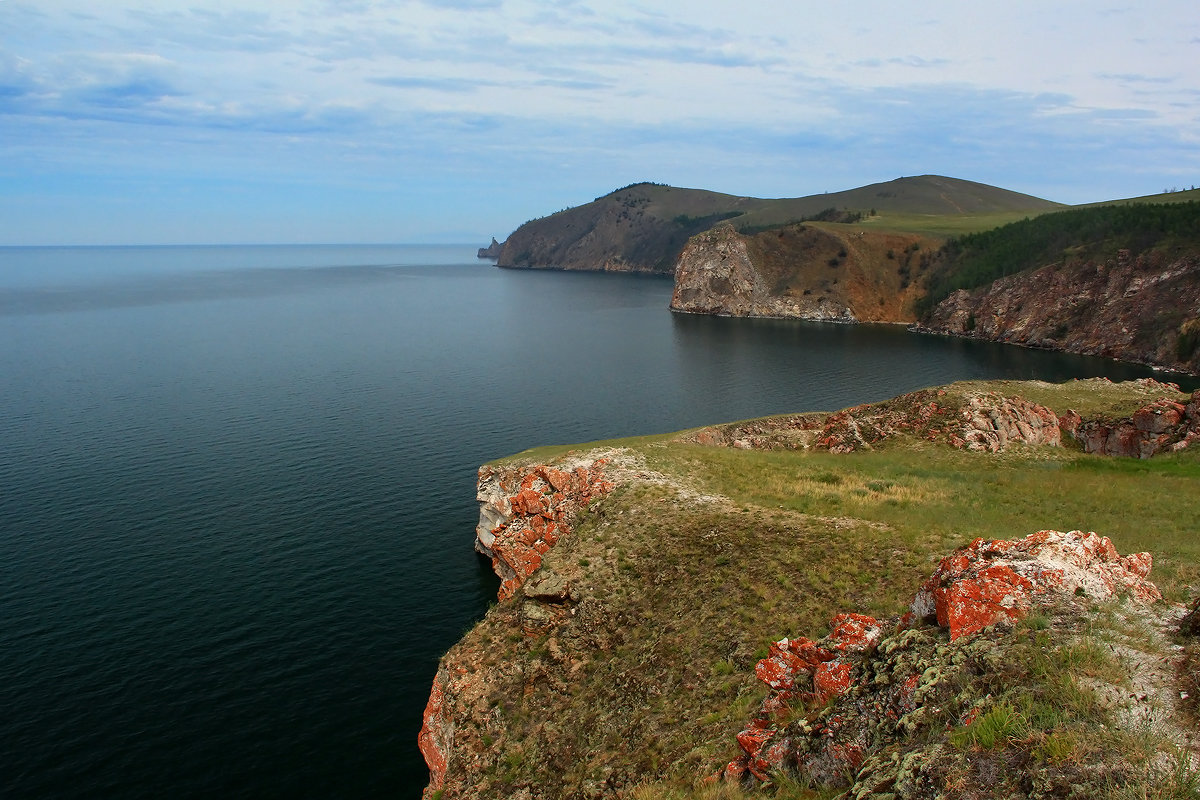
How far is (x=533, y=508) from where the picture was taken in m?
39.5

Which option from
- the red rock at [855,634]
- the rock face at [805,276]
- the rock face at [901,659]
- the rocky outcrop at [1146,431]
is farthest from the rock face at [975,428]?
the rock face at [805,276]

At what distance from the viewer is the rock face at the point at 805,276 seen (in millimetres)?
181000

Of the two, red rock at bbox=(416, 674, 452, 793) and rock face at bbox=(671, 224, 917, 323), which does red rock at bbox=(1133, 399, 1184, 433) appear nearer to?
red rock at bbox=(416, 674, 452, 793)

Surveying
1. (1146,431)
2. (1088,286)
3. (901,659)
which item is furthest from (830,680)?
(1088,286)

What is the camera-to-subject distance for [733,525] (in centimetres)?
2952

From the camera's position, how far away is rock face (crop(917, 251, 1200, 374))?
114 m

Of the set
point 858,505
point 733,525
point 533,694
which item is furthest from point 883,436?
point 533,694

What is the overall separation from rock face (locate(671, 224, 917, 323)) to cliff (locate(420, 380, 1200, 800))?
135032 mm

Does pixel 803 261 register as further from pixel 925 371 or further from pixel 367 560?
pixel 367 560

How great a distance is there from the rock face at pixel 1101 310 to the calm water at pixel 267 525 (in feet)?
35.4

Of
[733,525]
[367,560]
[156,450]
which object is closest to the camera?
[733,525]

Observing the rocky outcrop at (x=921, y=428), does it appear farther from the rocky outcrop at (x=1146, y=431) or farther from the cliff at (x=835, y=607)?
the rocky outcrop at (x=1146, y=431)

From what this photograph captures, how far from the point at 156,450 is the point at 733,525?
5726 centimetres

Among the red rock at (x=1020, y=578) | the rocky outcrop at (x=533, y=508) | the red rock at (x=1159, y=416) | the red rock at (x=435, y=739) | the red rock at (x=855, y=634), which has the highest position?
the red rock at (x=1020, y=578)
